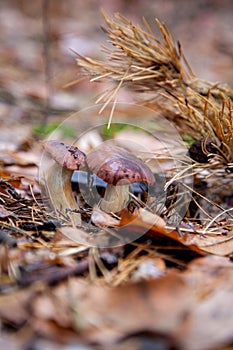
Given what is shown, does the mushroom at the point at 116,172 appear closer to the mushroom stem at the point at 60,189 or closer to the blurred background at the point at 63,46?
the mushroom stem at the point at 60,189

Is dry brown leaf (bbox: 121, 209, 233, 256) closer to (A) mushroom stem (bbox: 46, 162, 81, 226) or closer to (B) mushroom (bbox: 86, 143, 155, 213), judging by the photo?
(B) mushroom (bbox: 86, 143, 155, 213)

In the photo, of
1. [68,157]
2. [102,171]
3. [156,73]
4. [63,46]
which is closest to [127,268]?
[102,171]

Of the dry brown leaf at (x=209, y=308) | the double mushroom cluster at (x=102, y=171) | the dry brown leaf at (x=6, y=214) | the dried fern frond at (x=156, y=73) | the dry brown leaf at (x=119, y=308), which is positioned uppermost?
the dried fern frond at (x=156, y=73)

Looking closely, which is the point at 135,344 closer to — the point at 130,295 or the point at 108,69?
the point at 130,295

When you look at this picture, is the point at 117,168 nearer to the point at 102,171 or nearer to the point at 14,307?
the point at 102,171

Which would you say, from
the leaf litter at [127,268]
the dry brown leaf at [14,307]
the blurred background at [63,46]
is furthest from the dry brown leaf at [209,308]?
the blurred background at [63,46]

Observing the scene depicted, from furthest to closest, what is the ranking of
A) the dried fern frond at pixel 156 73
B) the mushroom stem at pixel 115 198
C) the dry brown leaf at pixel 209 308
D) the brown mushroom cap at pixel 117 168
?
the dried fern frond at pixel 156 73, the mushroom stem at pixel 115 198, the brown mushroom cap at pixel 117 168, the dry brown leaf at pixel 209 308
